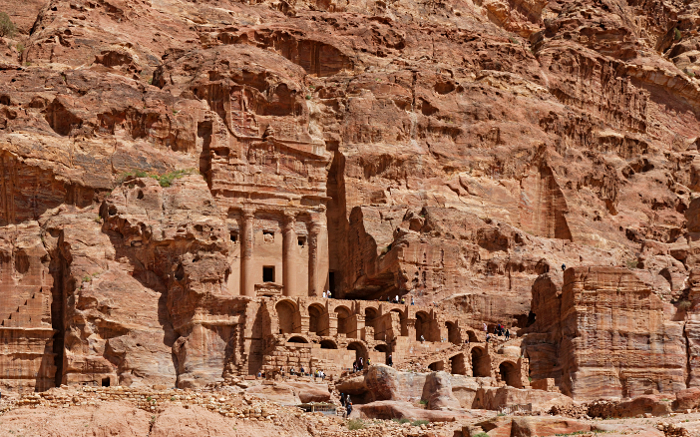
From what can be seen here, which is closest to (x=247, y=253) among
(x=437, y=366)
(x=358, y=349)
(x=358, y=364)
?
(x=358, y=349)

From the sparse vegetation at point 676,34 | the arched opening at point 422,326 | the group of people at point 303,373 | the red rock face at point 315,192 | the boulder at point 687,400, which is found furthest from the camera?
the sparse vegetation at point 676,34

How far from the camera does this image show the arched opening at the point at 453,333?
79.3 meters

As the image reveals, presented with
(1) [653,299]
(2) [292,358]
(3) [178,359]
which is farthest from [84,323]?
(1) [653,299]

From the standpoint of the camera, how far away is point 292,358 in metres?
73.1

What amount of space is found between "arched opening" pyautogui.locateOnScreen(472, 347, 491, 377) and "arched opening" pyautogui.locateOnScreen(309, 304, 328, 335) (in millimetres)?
8667

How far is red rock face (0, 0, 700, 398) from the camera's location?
2958 inches

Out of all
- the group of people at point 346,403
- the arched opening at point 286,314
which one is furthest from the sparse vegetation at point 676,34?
the group of people at point 346,403

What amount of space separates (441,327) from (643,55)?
52571 millimetres

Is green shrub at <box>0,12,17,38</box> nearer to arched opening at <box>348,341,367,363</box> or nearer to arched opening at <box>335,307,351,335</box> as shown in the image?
arched opening at <box>335,307,351,335</box>

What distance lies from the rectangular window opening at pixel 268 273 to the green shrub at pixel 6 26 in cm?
2559

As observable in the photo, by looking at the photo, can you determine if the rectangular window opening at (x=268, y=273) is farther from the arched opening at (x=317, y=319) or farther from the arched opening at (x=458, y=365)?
the arched opening at (x=458, y=365)

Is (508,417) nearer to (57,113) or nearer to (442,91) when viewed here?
(57,113)

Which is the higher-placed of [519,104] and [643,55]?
[643,55]

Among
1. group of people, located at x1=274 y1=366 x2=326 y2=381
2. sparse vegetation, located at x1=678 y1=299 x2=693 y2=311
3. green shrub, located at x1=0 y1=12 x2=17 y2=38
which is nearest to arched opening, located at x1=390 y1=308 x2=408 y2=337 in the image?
group of people, located at x1=274 y1=366 x2=326 y2=381
